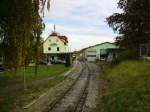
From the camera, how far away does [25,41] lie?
2425 cm

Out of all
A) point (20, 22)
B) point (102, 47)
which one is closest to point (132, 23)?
point (20, 22)

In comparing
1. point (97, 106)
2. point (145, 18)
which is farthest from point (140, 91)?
point (145, 18)

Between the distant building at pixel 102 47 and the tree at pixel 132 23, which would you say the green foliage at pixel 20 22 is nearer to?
the tree at pixel 132 23

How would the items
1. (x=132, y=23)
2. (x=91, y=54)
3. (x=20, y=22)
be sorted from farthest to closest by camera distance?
1. (x=91, y=54)
2. (x=132, y=23)
3. (x=20, y=22)

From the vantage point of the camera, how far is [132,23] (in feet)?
213

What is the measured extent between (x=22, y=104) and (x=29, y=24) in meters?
4.24

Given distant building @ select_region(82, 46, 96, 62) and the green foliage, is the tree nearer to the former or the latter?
the green foliage

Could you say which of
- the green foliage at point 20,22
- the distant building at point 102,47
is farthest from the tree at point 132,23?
the distant building at point 102,47

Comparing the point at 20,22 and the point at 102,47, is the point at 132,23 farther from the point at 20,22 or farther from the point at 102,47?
the point at 102,47

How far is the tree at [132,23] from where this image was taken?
2437 inches

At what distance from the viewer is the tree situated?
6191 cm

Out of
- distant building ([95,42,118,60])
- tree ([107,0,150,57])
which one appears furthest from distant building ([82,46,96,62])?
tree ([107,0,150,57])

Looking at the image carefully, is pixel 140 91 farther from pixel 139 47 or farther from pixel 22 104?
pixel 139 47

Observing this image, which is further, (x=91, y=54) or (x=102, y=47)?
(x=91, y=54)
